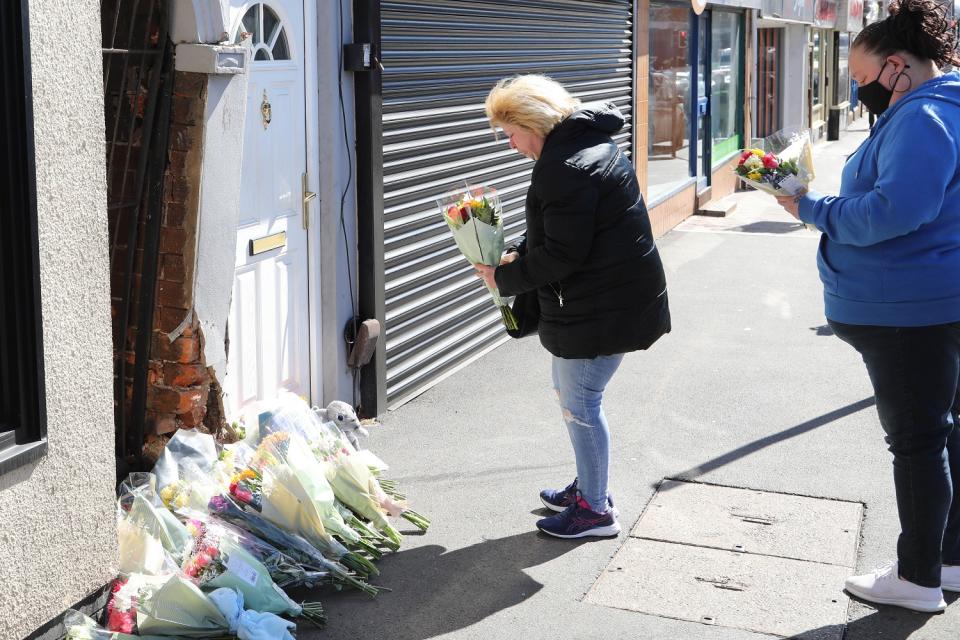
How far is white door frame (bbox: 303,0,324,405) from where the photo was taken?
5.95 meters

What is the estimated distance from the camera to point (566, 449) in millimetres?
6129

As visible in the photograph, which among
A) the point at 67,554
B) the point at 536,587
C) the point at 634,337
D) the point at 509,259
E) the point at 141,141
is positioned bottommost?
the point at 536,587

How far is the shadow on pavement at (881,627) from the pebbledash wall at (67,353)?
2435 mm

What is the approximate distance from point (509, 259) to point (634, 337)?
2.00ft

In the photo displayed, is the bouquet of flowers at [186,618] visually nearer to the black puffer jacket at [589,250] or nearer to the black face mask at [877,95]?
the black puffer jacket at [589,250]

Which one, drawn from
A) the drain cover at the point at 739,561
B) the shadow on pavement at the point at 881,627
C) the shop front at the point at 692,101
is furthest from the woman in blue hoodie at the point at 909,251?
the shop front at the point at 692,101

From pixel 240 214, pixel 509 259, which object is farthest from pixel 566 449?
pixel 240 214

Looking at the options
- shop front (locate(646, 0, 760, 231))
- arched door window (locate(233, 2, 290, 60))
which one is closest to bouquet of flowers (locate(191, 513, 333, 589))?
arched door window (locate(233, 2, 290, 60))

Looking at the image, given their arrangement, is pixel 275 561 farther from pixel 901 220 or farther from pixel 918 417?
pixel 901 220

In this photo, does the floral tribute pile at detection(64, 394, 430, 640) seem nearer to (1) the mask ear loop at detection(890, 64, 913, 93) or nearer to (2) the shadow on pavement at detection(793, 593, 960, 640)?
(2) the shadow on pavement at detection(793, 593, 960, 640)

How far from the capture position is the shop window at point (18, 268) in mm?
3425

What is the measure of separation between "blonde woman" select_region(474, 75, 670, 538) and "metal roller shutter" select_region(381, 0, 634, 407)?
85.9 inches

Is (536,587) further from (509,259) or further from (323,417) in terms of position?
(323,417)

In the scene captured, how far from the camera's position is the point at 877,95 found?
3.98 m
